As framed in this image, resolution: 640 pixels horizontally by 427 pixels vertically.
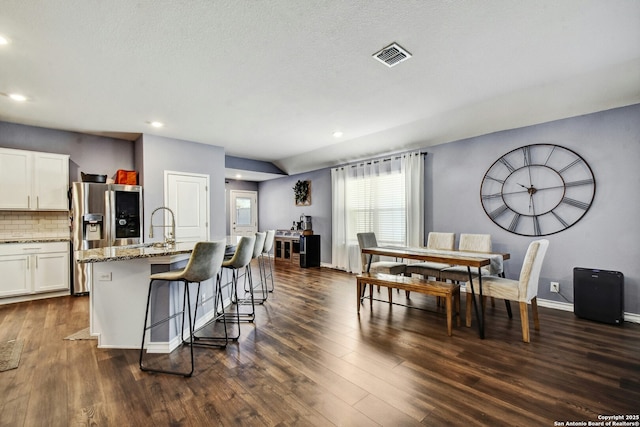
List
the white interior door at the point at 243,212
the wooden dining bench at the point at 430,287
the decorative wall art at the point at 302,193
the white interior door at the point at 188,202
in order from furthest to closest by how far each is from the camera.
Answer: the white interior door at the point at 243,212 < the decorative wall art at the point at 302,193 < the white interior door at the point at 188,202 < the wooden dining bench at the point at 430,287

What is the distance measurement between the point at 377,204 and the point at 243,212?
187 inches

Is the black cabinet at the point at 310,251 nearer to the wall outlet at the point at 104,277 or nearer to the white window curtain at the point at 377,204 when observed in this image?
the white window curtain at the point at 377,204

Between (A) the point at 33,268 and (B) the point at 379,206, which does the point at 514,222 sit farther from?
(A) the point at 33,268

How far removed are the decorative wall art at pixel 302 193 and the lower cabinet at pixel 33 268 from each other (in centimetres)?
470

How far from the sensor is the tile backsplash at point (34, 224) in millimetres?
4336

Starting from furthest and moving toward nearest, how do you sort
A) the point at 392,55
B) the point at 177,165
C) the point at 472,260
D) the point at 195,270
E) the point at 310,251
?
1. the point at 310,251
2. the point at 177,165
3. the point at 472,260
4. the point at 392,55
5. the point at 195,270

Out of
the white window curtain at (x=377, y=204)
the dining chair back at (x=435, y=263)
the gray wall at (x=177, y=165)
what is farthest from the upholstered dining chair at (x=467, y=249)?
the gray wall at (x=177, y=165)

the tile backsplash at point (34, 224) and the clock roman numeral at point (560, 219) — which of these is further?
the tile backsplash at point (34, 224)

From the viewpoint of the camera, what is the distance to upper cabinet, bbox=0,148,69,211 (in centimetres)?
410

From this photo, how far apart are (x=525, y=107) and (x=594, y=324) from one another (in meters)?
2.63

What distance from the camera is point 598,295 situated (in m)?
3.19

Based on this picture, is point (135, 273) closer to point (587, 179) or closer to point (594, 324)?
point (594, 324)

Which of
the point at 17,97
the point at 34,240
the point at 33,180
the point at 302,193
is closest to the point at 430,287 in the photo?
the point at 302,193

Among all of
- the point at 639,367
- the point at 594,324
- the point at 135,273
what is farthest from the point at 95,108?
the point at 594,324
